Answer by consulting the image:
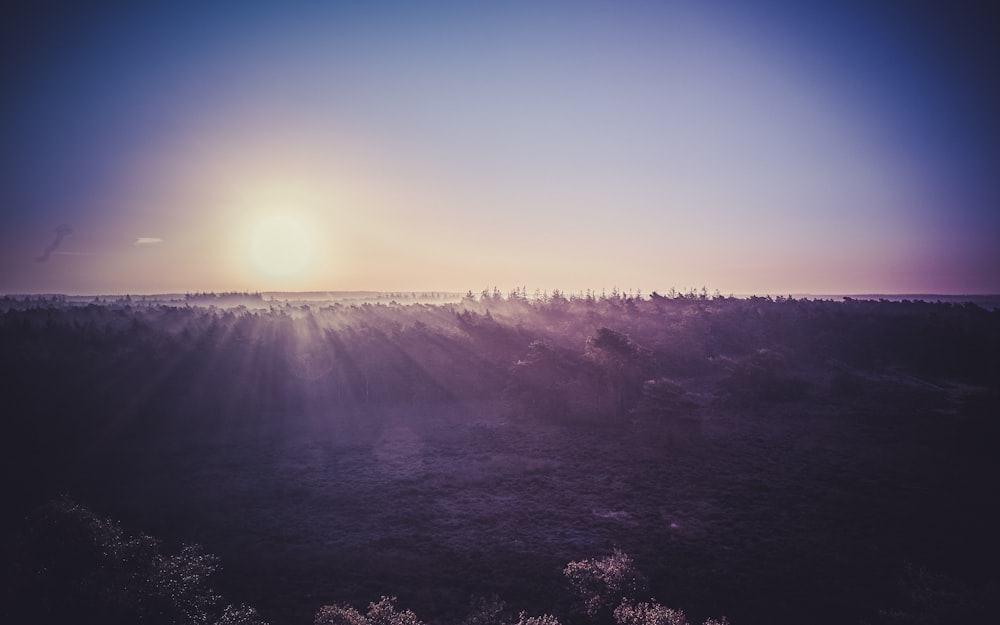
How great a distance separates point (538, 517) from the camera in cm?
1731

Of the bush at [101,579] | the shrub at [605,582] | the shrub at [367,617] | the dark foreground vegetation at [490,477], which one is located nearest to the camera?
the bush at [101,579]

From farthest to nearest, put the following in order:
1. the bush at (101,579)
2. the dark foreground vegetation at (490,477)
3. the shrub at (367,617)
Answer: the dark foreground vegetation at (490,477), the shrub at (367,617), the bush at (101,579)

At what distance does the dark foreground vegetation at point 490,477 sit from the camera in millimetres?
12258

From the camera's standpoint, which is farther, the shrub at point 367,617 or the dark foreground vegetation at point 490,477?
the dark foreground vegetation at point 490,477

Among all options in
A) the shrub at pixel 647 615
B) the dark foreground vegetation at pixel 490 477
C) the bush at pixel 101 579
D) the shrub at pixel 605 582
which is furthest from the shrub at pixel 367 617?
the shrub at pixel 647 615

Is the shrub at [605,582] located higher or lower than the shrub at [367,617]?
lower

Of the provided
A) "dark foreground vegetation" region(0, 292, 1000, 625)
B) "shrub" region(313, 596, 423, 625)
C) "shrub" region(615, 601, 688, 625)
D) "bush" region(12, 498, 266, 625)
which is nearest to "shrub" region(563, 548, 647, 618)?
"dark foreground vegetation" region(0, 292, 1000, 625)

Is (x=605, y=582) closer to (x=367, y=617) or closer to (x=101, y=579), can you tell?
(x=367, y=617)

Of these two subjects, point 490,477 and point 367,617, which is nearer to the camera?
point 367,617

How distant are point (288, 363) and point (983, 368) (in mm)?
57611

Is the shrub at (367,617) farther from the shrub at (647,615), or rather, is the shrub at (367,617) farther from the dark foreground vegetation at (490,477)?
the shrub at (647,615)

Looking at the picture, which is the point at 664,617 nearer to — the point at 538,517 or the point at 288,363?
the point at 538,517

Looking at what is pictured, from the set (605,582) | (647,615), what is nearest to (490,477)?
(605,582)

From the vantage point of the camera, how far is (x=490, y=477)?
21.3m
